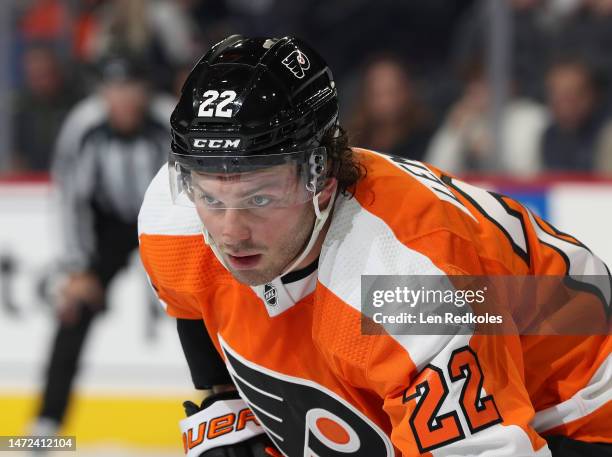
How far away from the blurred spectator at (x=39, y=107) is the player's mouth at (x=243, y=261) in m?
2.91

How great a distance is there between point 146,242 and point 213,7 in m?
2.94

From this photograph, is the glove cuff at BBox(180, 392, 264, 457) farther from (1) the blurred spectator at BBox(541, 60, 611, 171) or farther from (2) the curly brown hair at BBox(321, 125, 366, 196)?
(1) the blurred spectator at BBox(541, 60, 611, 171)

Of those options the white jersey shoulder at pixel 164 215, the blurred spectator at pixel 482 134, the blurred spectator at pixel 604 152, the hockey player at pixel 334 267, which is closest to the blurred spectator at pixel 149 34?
the blurred spectator at pixel 482 134

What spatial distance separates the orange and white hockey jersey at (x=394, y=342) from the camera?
4.92 ft

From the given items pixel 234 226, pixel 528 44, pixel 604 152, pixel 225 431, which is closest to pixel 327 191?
pixel 234 226

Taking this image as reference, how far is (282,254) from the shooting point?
5.56 feet

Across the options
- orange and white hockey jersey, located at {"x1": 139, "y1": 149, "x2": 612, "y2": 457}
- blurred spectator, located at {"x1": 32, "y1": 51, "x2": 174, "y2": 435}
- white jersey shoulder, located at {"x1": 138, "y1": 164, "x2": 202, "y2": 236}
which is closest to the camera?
orange and white hockey jersey, located at {"x1": 139, "y1": 149, "x2": 612, "y2": 457}

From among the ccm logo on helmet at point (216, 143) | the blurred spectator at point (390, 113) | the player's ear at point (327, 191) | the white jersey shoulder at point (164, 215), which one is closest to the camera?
the ccm logo on helmet at point (216, 143)

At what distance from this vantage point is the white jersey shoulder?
186cm

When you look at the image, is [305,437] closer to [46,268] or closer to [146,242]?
[146,242]

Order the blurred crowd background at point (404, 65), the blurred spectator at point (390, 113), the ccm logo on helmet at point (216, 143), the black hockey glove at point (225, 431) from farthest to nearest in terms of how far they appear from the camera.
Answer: the blurred spectator at point (390, 113)
the blurred crowd background at point (404, 65)
the black hockey glove at point (225, 431)
the ccm logo on helmet at point (216, 143)

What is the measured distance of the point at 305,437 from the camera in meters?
1.85

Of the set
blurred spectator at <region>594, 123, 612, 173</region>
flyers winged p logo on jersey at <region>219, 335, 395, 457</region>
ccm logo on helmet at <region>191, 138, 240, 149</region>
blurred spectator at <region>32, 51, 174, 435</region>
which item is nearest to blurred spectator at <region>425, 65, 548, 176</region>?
blurred spectator at <region>594, 123, 612, 173</region>

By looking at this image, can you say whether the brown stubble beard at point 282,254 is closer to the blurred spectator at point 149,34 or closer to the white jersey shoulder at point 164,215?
the white jersey shoulder at point 164,215
